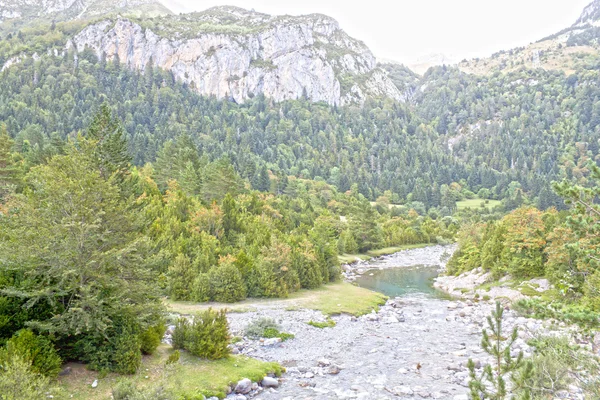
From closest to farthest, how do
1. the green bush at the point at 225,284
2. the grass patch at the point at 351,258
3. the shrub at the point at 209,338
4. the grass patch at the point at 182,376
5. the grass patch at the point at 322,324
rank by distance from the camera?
the grass patch at the point at 182,376
the shrub at the point at 209,338
the grass patch at the point at 322,324
the green bush at the point at 225,284
the grass patch at the point at 351,258

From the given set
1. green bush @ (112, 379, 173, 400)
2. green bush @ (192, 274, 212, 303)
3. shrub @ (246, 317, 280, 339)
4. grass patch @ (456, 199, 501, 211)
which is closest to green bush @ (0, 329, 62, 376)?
green bush @ (112, 379, 173, 400)

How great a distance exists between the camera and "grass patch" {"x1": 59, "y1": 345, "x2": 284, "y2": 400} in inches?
609

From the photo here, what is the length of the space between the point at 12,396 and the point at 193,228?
38.4 meters

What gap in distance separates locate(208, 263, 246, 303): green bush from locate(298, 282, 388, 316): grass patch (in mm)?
6581

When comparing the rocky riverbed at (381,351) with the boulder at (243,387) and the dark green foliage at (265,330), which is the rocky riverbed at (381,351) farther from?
the dark green foliage at (265,330)

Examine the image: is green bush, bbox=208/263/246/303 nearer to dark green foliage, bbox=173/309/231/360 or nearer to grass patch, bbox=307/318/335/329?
grass patch, bbox=307/318/335/329

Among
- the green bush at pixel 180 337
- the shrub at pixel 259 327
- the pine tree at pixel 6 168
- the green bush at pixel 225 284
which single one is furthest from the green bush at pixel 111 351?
the pine tree at pixel 6 168

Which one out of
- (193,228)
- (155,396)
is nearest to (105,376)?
(155,396)

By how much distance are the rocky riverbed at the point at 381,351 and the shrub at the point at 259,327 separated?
23.7 inches

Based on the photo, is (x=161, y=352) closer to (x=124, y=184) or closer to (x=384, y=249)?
(x=124, y=184)

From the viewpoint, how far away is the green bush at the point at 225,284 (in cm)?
3775

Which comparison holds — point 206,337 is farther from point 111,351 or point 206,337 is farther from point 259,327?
point 259,327

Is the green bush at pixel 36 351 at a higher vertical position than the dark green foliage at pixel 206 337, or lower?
higher

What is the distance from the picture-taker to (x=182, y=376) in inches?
707
